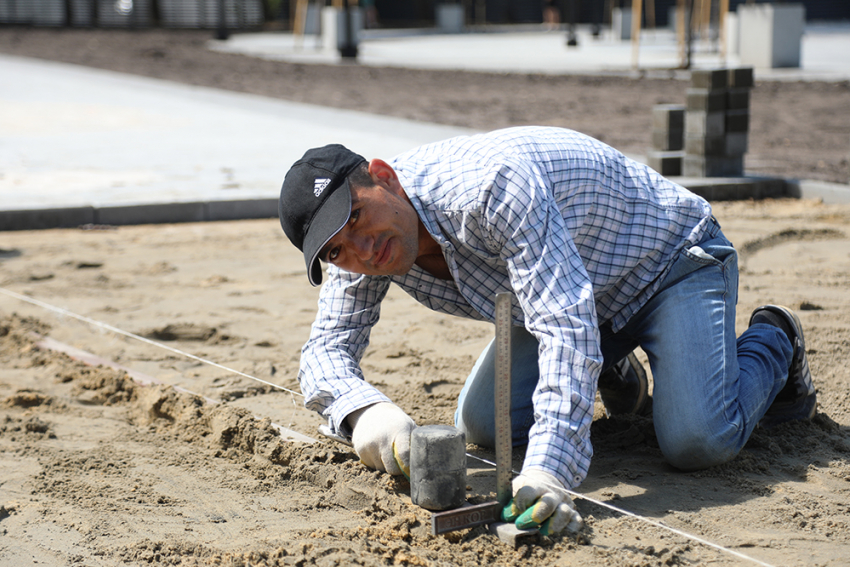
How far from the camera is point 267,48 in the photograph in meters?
24.6

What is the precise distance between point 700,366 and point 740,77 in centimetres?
487

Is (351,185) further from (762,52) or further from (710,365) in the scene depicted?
(762,52)

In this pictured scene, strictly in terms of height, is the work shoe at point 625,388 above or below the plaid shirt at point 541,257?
below

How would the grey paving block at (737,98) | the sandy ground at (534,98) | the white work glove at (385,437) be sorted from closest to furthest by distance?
the white work glove at (385,437), the grey paving block at (737,98), the sandy ground at (534,98)

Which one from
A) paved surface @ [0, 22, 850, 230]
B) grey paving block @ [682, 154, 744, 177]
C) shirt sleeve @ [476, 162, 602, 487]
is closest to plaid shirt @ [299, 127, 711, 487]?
shirt sleeve @ [476, 162, 602, 487]

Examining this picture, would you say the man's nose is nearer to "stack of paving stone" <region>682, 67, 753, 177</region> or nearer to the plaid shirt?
the plaid shirt

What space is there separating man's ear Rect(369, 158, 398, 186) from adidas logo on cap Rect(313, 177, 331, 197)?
14cm

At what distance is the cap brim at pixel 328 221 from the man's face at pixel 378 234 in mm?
30

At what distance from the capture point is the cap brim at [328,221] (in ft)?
7.61

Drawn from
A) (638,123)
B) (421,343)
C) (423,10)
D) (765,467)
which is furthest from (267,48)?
(765,467)

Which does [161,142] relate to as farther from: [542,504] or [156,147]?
[542,504]

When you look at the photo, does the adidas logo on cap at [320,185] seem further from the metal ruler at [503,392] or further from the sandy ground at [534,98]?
the sandy ground at [534,98]

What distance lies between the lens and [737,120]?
7.25 m

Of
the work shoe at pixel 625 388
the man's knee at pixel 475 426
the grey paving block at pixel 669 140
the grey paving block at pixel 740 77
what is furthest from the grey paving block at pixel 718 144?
the man's knee at pixel 475 426
